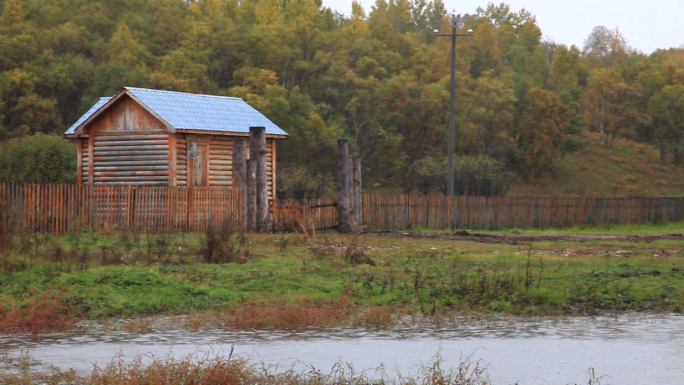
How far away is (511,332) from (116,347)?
491 centimetres

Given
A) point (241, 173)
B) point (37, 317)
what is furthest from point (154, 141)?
point (37, 317)

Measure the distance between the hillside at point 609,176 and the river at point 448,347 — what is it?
188 ft

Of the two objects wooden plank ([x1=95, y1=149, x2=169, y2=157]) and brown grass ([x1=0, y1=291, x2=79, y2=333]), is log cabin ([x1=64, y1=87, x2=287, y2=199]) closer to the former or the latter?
wooden plank ([x1=95, y1=149, x2=169, y2=157])

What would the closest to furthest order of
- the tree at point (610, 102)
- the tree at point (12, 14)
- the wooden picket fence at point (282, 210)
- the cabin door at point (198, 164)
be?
1. the wooden picket fence at point (282, 210)
2. the cabin door at point (198, 164)
3. the tree at point (12, 14)
4. the tree at point (610, 102)

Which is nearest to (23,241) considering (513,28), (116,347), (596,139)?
(116,347)

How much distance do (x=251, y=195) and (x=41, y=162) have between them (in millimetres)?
20312

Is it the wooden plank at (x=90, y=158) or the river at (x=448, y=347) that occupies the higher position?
the wooden plank at (x=90, y=158)

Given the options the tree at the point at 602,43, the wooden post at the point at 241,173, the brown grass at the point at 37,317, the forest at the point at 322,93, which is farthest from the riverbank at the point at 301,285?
the tree at the point at 602,43

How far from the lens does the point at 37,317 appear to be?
1195cm

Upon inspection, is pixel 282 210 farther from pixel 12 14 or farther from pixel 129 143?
pixel 12 14

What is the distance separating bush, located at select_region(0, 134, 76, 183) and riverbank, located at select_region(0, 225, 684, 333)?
974 inches

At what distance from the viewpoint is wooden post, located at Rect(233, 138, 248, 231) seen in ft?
89.8

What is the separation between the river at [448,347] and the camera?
9.21 metres

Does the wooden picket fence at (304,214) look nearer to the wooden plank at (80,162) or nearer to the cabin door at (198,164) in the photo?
the cabin door at (198,164)
